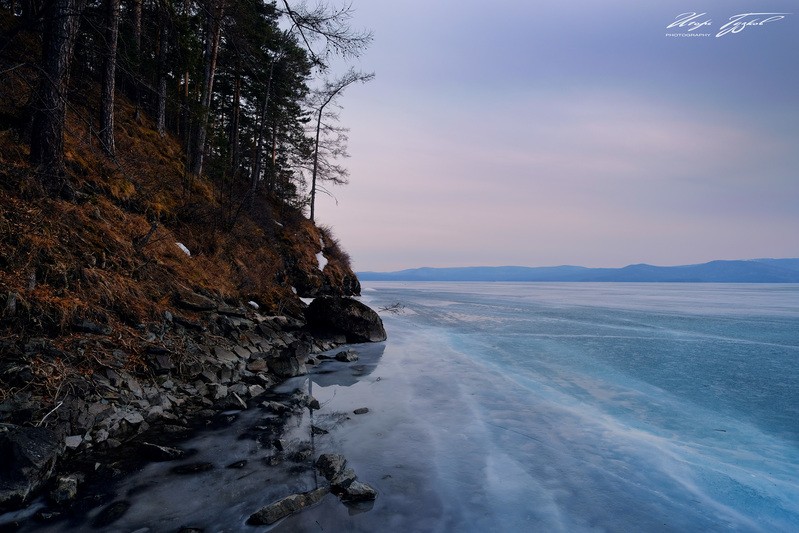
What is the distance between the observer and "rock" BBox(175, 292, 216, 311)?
29.3 ft

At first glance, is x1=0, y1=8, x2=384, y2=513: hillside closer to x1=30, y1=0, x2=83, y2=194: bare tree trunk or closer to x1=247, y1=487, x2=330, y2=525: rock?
x1=30, y1=0, x2=83, y2=194: bare tree trunk

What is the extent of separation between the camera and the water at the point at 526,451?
4.16 meters

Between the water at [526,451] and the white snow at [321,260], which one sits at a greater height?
the white snow at [321,260]

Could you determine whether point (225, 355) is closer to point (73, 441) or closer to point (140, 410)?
point (140, 410)

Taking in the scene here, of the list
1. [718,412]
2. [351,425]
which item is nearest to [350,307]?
[351,425]

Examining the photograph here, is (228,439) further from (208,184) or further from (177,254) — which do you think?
(208,184)

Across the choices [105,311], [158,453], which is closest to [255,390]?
[158,453]

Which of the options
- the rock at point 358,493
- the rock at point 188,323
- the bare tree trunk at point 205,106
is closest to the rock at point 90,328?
the rock at point 188,323

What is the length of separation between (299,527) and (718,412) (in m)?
8.86

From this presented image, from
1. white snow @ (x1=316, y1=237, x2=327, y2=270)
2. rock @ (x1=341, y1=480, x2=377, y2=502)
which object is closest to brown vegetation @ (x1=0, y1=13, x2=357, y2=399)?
rock @ (x1=341, y1=480, x2=377, y2=502)

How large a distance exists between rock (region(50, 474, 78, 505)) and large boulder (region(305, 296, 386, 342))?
10570 mm

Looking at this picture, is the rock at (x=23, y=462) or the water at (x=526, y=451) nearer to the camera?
the rock at (x=23, y=462)

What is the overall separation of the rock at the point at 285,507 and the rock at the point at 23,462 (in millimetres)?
2191

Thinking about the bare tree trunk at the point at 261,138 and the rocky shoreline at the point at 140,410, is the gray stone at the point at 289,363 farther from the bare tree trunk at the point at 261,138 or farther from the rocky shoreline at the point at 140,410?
the bare tree trunk at the point at 261,138
